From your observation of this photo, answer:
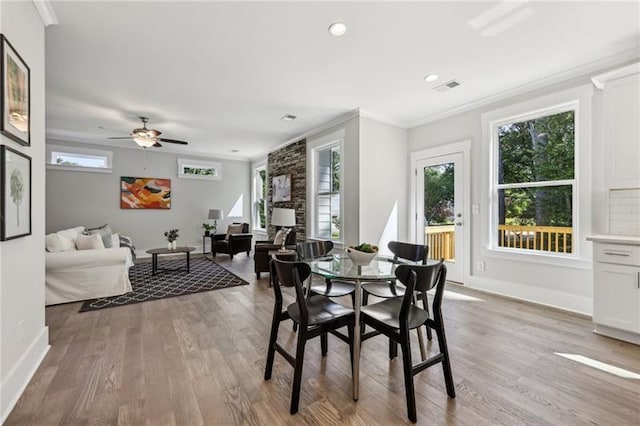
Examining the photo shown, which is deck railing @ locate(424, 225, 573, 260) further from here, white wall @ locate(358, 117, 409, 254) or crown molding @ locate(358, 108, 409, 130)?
crown molding @ locate(358, 108, 409, 130)

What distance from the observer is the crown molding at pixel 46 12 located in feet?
6.93

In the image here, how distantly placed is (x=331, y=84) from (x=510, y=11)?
187cm

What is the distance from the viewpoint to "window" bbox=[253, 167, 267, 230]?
26.6 feet

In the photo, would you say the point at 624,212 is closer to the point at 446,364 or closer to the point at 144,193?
the point at 446,364

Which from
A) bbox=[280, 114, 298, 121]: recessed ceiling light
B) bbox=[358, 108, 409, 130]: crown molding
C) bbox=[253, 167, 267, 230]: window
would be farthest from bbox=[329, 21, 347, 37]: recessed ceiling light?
bbox=[253, 167, 267, 230]: window

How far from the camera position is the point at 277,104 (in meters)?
4.22

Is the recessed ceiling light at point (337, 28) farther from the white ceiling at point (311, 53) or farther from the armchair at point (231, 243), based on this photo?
the armchair at point (231, 243)

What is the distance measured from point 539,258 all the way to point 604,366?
5.19 ft

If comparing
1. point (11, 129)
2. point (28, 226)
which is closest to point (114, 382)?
point (28, 226)

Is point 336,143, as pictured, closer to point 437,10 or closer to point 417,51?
point 417,51

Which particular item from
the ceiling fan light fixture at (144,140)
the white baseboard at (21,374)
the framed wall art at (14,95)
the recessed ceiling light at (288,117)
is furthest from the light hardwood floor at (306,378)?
the recessed ceiling light at (288,117)

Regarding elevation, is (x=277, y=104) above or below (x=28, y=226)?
above

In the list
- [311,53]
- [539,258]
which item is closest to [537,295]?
[539,258]

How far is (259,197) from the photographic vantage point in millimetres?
8359
